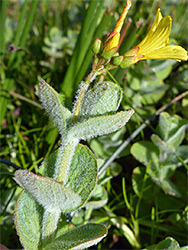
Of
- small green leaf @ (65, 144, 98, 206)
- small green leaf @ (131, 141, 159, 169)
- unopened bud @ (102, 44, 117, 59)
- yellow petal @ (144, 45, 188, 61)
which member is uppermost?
unopened bud @ (102, 44, 117, 59)

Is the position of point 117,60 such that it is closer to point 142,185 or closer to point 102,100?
point 102,100

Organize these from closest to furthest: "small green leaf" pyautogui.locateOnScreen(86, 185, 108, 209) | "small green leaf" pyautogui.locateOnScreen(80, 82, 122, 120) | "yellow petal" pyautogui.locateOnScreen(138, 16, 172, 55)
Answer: "yellow petal" pyautogui.locateOnScreen(138, 16, 172, 55) → "small green leaf" pyautogui.locateOnScreen(80, 82, 122, 120) → "small green leaf" pyautogui.locateOnScreen(86, 185, 108, 209)

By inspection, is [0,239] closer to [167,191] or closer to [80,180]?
[80,180]

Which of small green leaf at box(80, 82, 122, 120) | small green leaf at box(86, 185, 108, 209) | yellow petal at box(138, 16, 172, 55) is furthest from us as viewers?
small green leaf at box(86, 185, 108, 209)

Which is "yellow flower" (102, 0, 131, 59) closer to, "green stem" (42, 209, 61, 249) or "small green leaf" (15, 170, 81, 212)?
"small green leaf" (15, 170, 81, 212)

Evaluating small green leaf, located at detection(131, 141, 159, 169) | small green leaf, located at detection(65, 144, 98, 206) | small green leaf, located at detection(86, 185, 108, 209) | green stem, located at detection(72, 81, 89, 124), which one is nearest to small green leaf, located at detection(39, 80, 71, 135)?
green stem, located at detection(72, 81, 89, 124)

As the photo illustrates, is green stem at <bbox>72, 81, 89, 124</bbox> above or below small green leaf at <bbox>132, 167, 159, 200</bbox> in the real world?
above

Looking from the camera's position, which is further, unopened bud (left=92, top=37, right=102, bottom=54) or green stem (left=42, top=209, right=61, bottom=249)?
green stem (left=42, top=209, right=61, bottom=249)

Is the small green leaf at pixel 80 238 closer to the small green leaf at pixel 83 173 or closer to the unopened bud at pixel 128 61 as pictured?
the small green leaf at pixel 83 173
